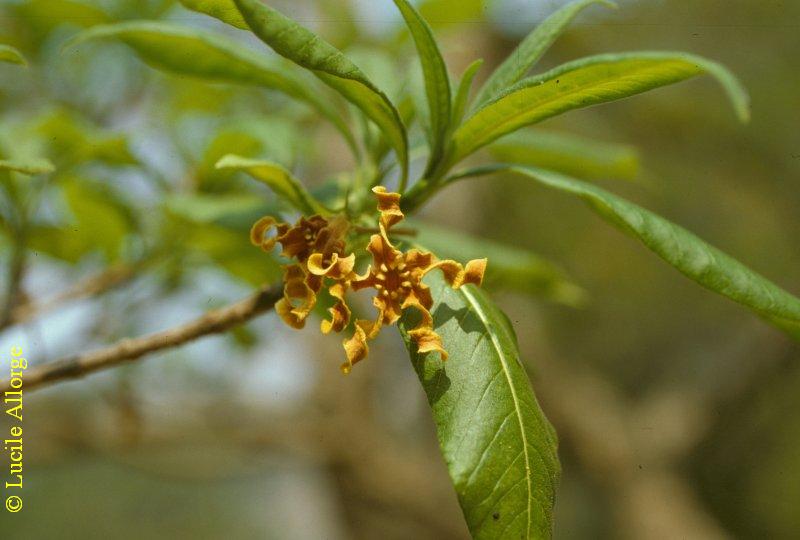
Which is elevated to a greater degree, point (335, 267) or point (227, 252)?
point (335, 267)

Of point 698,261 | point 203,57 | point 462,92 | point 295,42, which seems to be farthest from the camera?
point 203,57

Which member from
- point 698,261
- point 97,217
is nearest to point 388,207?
point 698,261

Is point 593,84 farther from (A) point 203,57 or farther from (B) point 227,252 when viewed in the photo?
(B) point 227,252

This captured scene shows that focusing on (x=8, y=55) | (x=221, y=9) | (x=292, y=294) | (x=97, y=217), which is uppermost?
(x=221, y=9)

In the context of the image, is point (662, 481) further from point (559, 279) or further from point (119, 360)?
point (119, 360)

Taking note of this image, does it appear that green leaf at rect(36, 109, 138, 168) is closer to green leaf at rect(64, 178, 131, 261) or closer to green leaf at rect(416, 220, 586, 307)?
green leaf at rect(64, 178, 131, 261)

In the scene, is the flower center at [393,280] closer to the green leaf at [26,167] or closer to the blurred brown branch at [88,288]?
the green leaf at [26,167]

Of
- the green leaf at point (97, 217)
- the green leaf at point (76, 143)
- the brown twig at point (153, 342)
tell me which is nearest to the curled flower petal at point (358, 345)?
the brown twig at point (153, 342)

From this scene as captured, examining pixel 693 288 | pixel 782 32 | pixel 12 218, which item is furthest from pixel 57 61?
pixel 693 288
